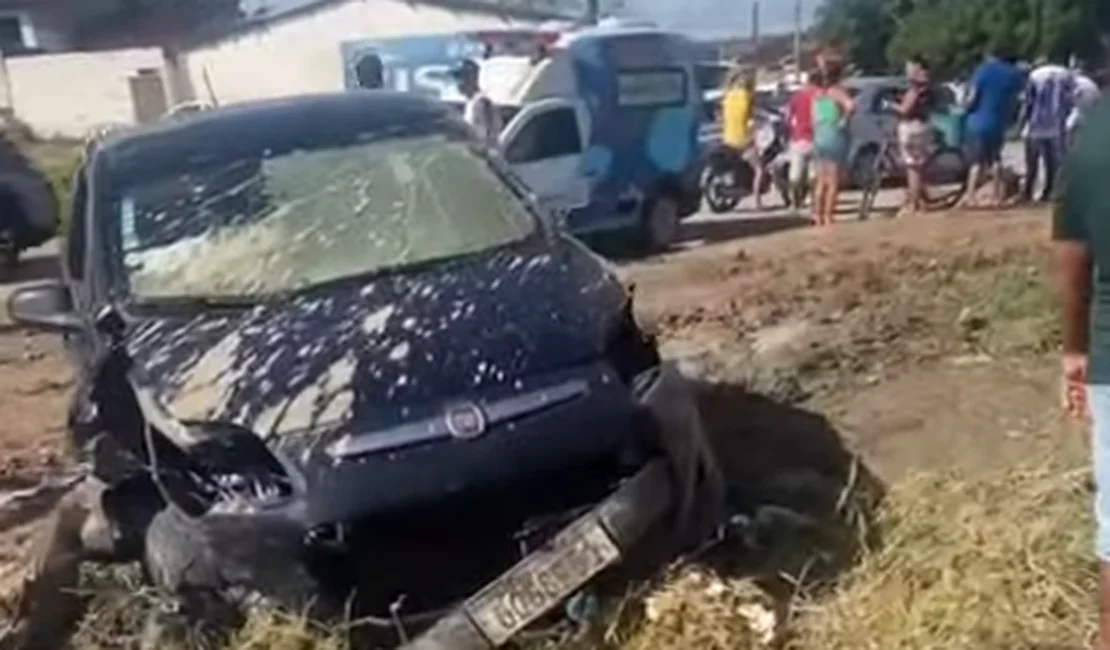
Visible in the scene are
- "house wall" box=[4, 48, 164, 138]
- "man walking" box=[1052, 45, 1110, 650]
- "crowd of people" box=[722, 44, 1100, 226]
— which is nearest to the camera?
"man walking" box=[1052, 45, 1110, 650]

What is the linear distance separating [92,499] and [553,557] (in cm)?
180

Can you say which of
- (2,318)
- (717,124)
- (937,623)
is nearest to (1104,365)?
(937,623)

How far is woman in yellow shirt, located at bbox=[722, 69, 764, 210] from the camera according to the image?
21609mm

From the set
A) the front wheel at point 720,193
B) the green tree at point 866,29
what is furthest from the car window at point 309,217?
the green tree at point 866,29

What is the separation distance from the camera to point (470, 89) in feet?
58.5

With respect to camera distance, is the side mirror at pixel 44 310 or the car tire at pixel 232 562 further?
the side mirror at pixel 44 310

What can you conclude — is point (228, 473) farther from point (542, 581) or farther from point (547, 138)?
point (547, 138)

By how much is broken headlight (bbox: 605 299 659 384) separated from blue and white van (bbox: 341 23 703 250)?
34.0 feet

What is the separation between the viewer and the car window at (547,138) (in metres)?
17.0

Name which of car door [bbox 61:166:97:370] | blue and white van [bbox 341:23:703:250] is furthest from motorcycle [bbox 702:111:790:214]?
car door [bbox 61:166:97:370]

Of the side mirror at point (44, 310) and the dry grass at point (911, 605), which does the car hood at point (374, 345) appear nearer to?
the dry grass at point (911, 605)

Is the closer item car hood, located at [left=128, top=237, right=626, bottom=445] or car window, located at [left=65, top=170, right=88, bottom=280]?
car hood, located at [left=128, top=237, right=626, bottom=445]

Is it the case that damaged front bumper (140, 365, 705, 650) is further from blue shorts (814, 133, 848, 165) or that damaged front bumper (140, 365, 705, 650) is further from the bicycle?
the bicycle

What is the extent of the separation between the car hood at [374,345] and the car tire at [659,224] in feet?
38.3
